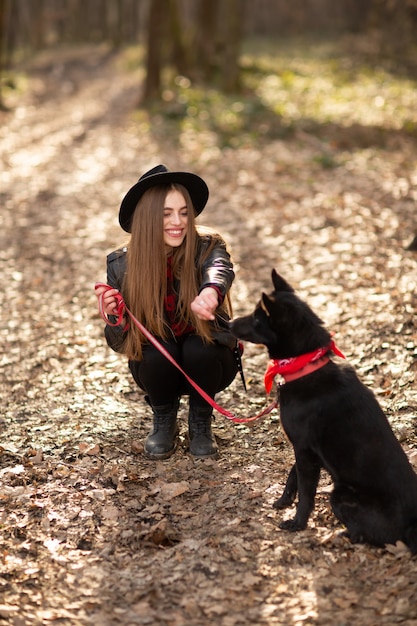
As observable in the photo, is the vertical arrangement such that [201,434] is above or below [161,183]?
below

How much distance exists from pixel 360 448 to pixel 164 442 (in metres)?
1.71

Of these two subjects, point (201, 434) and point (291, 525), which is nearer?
point (291, 525)

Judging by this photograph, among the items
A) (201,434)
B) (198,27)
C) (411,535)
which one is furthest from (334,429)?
(198,27)

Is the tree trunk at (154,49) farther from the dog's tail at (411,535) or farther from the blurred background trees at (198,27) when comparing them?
the dog's tail at (411,535)

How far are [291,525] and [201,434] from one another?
3.81ft

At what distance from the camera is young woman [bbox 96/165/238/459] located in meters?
4.53

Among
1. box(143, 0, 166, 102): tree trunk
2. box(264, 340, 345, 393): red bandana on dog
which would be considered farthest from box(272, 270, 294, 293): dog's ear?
box(143, 0, 166, 102): tree trunk

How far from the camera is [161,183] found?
4.54m

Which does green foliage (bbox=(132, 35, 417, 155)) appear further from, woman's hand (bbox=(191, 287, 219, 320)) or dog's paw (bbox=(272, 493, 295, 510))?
dog's paw (bbox=(272, 493, 295, 510))

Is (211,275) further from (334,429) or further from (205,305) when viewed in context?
(334,429)

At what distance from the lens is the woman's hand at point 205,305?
4172 millimetres

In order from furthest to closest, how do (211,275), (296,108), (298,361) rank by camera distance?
(296,108) < (211,275) < (298,361)

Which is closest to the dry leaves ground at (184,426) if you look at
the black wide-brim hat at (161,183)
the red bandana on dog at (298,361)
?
the red bandana on dog at (298,361)

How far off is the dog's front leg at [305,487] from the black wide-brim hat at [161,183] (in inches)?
69.6
